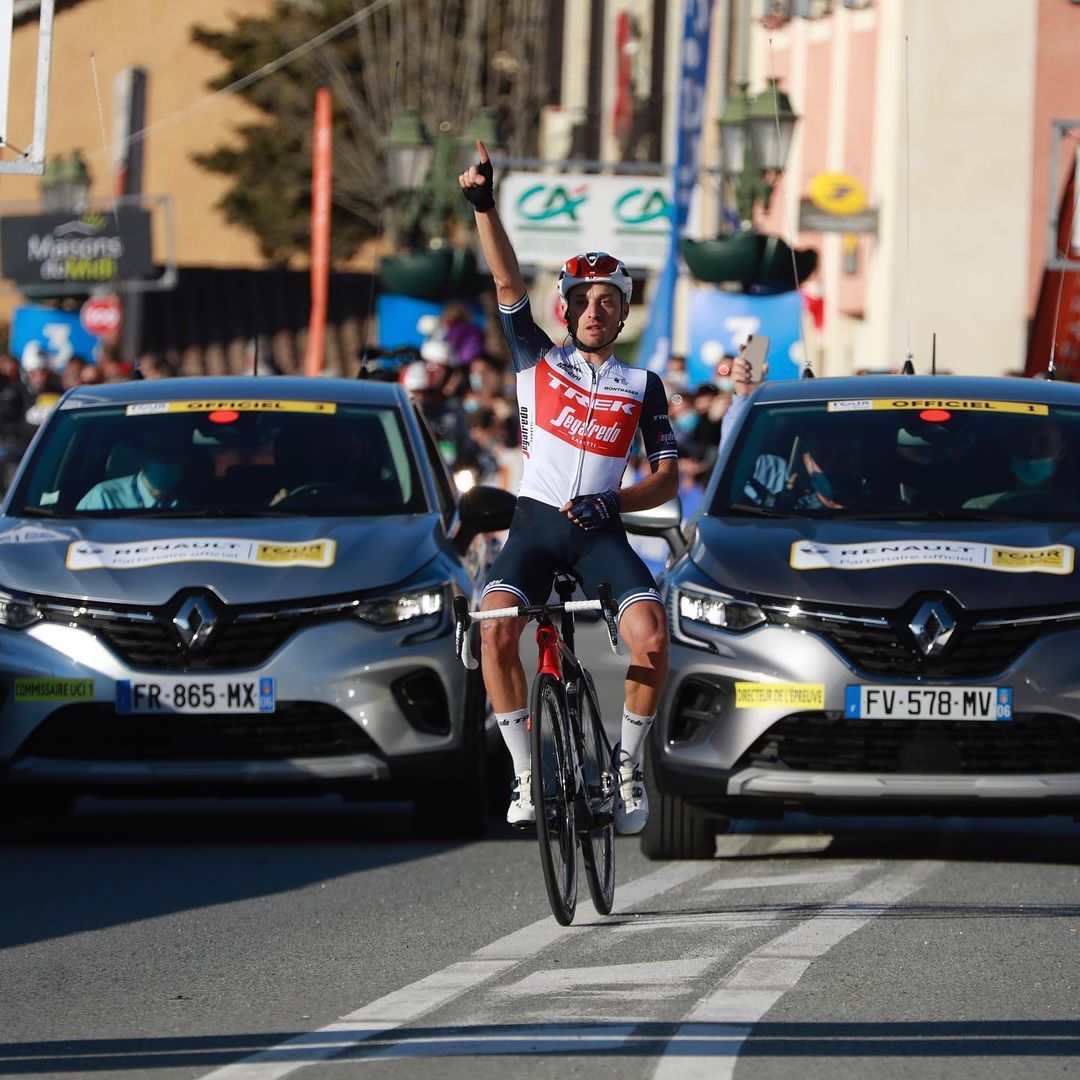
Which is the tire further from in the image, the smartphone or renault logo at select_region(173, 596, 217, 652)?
the smartphone

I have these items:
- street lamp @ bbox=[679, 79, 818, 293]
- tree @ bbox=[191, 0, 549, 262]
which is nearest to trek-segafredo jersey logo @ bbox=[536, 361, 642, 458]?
street lamp @ bbox=[679, 79, 818, 293]

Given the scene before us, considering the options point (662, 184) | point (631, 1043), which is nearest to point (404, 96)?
point (662, 184)

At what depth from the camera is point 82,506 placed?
1198 centimetres

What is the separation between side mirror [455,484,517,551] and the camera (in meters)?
11.0

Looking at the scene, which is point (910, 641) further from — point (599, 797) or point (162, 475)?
point (162, 475)

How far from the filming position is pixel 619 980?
7914mm

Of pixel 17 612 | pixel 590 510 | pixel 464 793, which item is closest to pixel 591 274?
pixel 590 510

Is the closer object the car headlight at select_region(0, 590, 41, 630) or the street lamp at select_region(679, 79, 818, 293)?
the car headlight at select_region(0, 590, 41, 630)

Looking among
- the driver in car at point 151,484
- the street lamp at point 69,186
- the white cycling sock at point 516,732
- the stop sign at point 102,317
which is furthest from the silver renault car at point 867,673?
the street lamp at point 69,186

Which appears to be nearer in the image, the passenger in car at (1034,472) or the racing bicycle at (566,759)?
the racing bicycle at (566,759)

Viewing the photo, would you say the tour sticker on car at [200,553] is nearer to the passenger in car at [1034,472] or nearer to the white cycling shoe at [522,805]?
the white cycling shoe at [522,805]

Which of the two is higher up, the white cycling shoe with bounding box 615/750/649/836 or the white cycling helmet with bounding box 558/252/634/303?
the white cycling helmet with bounding box 558/252/634/303

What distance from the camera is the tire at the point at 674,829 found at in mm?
10867

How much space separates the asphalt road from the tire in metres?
0.11
